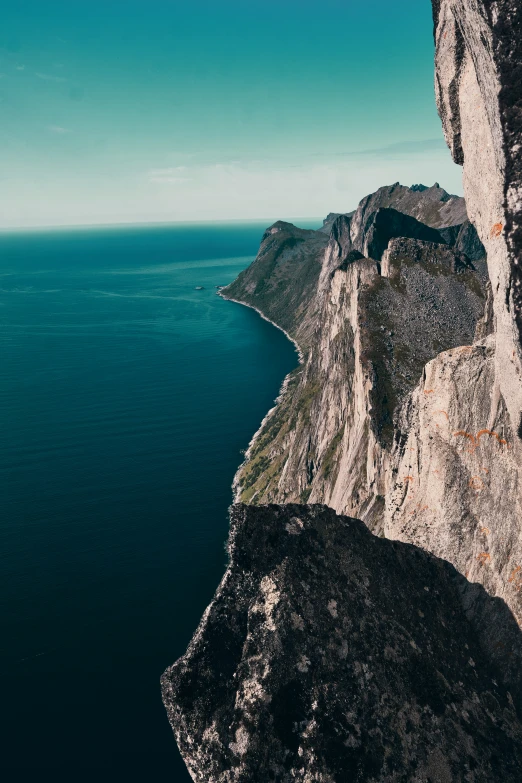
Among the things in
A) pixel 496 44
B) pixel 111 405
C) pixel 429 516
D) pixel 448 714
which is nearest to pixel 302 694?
pixel 448 714

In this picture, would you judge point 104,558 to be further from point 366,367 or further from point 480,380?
point 480,380

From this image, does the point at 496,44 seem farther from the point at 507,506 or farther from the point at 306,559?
the point at 306,559

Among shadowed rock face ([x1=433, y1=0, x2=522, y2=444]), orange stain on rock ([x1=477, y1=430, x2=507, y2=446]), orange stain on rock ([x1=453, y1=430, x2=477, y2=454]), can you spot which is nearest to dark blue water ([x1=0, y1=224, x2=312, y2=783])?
orange stain on rock ([x1=453, y1=430, x2=477, y2=454])

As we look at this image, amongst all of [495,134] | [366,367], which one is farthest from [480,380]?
[366,367]

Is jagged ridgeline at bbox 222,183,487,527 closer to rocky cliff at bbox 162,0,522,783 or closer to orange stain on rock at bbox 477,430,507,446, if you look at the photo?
rocky cliff at bbox 162,0,522,783

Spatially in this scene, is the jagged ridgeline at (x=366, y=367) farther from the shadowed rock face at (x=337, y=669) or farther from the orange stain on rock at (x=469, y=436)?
the shadowed rock face at (x=337, y=669)

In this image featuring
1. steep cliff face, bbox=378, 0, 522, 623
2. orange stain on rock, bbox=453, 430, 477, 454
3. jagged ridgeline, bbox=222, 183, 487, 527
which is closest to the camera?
steep cliff face, bbox=378, 0, 522, 623

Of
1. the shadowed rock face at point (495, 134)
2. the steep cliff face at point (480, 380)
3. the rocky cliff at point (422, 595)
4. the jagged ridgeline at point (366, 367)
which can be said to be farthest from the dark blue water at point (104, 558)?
the shadowed rock face at point (495, 134)

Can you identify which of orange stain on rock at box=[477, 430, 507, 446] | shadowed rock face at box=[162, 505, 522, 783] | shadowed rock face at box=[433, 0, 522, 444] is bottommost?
shadowed rock face at box=[162, 505, 522, 783]
